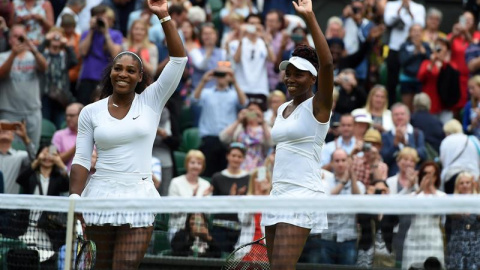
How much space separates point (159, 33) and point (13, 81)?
105 inches

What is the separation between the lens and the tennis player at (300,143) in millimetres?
7027

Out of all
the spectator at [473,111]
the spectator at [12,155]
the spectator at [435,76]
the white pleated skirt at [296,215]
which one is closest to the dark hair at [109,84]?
the white pleated skirt at [296,215]

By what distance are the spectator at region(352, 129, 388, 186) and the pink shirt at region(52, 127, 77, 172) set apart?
3.48 meters

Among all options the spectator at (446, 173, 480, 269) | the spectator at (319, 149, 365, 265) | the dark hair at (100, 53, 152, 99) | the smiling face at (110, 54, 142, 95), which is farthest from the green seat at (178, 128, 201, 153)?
the smiling face at (110, 54, 142, 95)

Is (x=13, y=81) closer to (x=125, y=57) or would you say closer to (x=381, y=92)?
(x=381, y=92)

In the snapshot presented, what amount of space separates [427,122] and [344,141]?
6.09 feet

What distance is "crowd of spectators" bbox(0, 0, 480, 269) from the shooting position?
10734 mm

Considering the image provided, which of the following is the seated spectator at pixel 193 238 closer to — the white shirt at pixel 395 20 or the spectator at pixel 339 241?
the spectator at pixel 339 241

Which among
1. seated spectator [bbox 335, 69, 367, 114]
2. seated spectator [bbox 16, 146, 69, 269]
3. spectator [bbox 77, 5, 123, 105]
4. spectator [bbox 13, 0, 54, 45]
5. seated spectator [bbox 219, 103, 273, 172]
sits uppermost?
spectator [bbox 13, 0, 54, 45]

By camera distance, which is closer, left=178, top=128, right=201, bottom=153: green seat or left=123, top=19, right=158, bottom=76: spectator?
left=178, top=128, right=201, bottom=153: green seat

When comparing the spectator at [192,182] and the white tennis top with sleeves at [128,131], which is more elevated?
the spectator at [192,182]

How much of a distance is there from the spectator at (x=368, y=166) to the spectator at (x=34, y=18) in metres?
5.16

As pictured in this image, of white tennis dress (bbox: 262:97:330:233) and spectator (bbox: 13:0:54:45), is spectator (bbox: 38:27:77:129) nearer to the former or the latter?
spectator (bbox: 13:0:54:45)

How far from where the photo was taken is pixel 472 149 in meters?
13.1
